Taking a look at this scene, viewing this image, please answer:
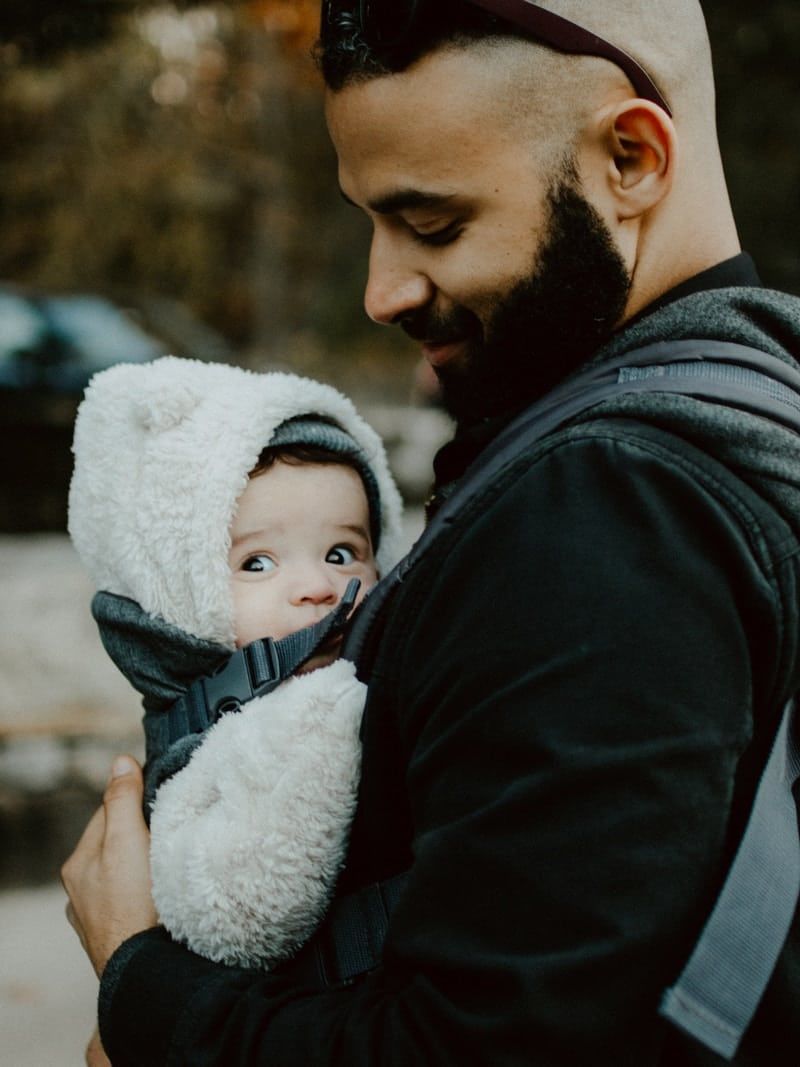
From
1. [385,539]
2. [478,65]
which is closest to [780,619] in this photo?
[478,65]

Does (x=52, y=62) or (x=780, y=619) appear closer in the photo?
(x=780, y=619)

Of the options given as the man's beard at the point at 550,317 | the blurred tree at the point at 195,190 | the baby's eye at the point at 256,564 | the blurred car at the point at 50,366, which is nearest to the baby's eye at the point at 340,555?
the baby's eye at the point at 256,564

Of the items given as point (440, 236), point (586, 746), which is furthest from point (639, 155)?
point (586, 746)

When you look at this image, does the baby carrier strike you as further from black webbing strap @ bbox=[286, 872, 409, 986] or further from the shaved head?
the shaved head

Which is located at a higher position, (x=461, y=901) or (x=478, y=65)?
(x=478, y=65)

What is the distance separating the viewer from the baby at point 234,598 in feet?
5.02

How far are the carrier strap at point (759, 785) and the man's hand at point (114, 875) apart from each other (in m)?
0.31

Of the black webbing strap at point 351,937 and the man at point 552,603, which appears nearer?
the man at point 552,603

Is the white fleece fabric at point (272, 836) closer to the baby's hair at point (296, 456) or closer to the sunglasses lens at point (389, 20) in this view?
the baby's hair at point (296, 456)

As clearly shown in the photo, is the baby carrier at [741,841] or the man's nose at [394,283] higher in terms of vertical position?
the man's nose at [394,283]

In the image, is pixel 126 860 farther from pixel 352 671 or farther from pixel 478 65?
pixel 478 65

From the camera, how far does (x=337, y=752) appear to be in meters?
1.55

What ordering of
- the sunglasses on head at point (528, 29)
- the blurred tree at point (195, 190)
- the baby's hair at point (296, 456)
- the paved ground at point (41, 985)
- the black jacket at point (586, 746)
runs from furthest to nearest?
the blurred tree at point (195, 190)
the paved ground at point (41, 985)
the baby's hair at point (296, 456)
the sunglasses on head at point (528, 29)
the black jacket at point (586, 746)

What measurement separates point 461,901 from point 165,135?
2056cm
